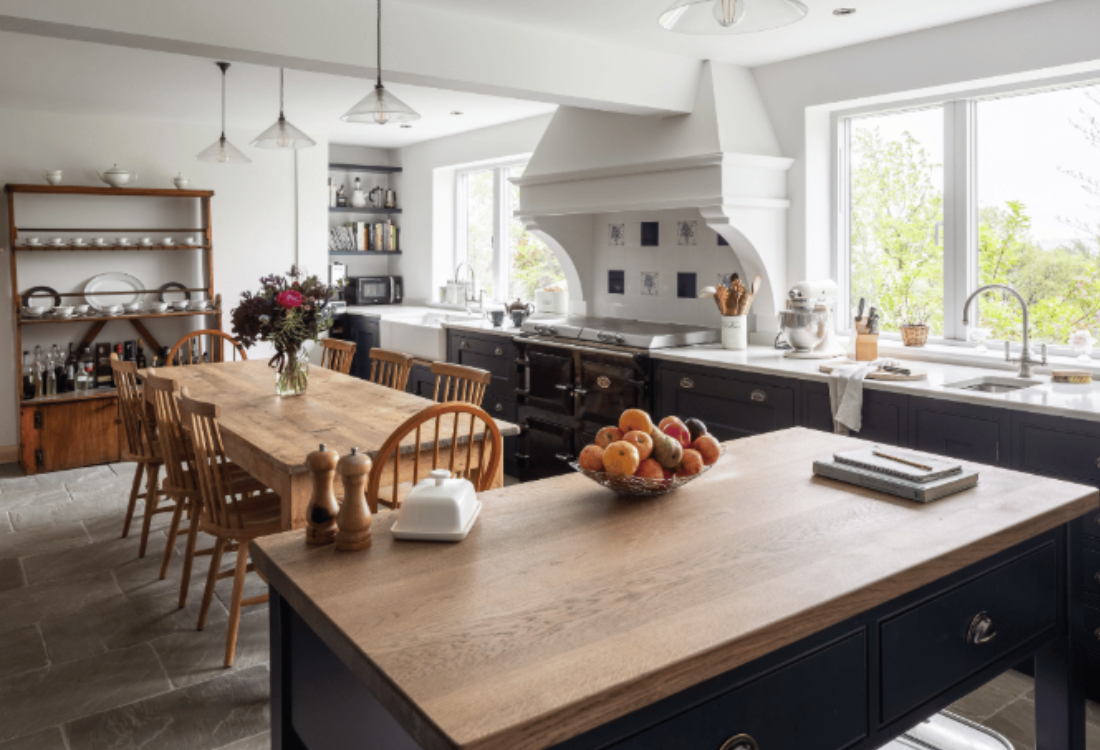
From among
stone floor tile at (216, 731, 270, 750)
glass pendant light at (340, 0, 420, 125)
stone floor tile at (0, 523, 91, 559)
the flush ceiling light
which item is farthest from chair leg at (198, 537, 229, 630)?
the flush ceiling light

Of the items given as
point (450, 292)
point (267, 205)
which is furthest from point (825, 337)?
point (267, 205)

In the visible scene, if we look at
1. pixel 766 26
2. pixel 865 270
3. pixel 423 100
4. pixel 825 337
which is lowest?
pixel 825 337

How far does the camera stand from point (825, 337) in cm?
417

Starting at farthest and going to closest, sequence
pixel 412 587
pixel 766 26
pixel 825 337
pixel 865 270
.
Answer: pixel 865 270 < pixel 825 337 < pixel 766 26 < pixel 412 587

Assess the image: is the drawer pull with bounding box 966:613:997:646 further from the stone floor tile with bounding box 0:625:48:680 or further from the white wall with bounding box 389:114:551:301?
the white wall with bounding box 389:114:551:301

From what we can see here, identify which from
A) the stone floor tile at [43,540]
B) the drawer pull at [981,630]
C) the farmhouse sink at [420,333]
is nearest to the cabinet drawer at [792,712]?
the drawer pull at [981,630]

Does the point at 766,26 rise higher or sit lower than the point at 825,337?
higher

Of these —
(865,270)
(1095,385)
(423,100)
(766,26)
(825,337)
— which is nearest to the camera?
(766,26)

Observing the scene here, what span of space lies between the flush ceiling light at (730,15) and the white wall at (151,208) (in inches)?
215

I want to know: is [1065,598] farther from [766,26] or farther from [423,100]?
[423,100]

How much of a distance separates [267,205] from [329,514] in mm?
5812

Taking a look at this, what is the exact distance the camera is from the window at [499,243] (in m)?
6.54

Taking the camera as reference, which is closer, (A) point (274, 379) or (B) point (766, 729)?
(B) point (766, 729)

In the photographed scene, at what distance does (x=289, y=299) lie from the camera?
3.68 metres
